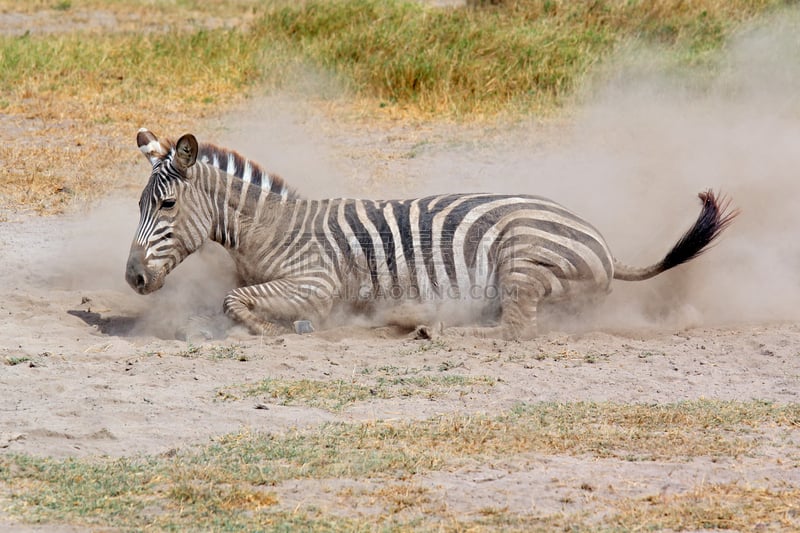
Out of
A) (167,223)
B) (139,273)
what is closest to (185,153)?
(167,223)

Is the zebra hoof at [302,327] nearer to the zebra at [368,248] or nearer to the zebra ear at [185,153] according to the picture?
the zebra at [368,248]

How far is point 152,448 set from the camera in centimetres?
571

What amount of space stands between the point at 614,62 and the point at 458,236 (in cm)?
816

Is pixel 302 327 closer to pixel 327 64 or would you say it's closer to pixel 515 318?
pixel 515 318

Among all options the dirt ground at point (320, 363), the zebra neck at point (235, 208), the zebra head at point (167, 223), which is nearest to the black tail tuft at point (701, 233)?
the dirt ground at point (320, 363)

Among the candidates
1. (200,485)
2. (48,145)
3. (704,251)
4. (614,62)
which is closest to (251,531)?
(200,485)

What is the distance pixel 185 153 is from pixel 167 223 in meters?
0.53

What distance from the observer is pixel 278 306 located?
8.34 m

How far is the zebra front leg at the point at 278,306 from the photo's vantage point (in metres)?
8.23

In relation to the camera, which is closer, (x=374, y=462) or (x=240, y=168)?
(x=374, y=462)

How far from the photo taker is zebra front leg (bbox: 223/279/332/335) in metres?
8.23

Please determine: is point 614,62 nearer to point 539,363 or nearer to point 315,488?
point 539,363

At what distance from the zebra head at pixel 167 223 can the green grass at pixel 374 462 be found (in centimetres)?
279

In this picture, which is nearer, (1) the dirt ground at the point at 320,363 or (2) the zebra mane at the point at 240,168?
(1) the dirt ground at the point at 320,363
